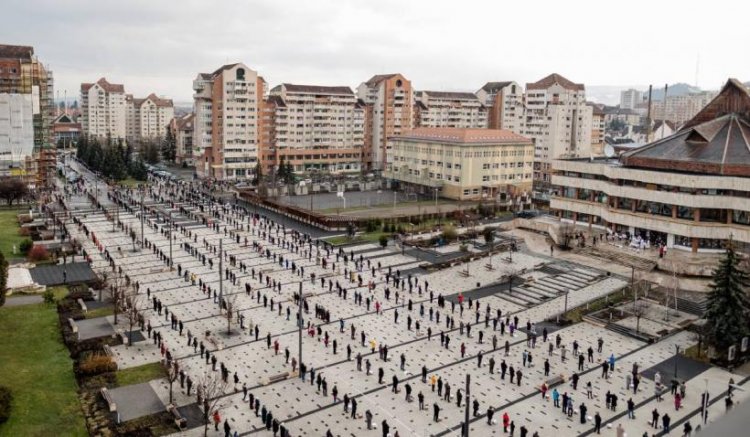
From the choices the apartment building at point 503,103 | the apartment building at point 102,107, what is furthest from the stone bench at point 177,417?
the apartment building at point 102,107

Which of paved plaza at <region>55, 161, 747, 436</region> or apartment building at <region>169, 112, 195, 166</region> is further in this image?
apartment building at <region>169, 112, 195, 166</region>

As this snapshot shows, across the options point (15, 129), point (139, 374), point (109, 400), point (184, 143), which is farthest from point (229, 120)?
point (109, 400)

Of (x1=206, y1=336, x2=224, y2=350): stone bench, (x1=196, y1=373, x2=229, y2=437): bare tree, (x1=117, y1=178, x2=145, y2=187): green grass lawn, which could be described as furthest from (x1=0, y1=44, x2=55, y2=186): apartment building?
(x1=196, y1=373, x2=229, y2=437): bare tree

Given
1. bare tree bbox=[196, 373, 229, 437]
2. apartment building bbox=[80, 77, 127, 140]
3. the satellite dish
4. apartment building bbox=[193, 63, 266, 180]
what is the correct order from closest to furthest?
bare tree bbox=[196, 373, 229, 437], apartment building bbox=[193, 63, 266, 180], the satellite dish, apartment building bbox=[80, 77, 127, 140]

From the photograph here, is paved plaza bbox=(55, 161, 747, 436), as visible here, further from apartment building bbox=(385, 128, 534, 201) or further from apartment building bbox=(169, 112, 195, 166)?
apartment building bbox=(169, 112, 195, 166)

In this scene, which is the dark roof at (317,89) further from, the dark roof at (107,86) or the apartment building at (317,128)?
the dark roof at (107,86)

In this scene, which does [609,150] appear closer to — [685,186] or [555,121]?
[555,121]

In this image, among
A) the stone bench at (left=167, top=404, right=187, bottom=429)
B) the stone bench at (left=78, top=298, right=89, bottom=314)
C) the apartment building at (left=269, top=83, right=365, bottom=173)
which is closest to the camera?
the stone bench at (left=167, top=404, right=187, bottom=429)
